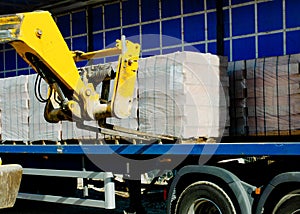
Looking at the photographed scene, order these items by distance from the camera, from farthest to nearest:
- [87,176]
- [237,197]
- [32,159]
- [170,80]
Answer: [32,159], [87,176], [170,80], [237,197]

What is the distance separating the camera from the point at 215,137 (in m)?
7.31

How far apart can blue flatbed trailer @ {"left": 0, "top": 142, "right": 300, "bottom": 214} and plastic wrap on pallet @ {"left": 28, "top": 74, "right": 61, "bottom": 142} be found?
0.31 metres

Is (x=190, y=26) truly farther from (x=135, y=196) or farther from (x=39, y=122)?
(x=135, y=196)

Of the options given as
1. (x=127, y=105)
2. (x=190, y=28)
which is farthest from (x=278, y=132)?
(x=190, y=28)

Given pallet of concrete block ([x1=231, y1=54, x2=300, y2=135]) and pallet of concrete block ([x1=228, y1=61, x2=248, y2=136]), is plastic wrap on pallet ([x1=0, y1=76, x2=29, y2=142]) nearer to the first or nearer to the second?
pallet of concrete block ([x1=228, y1=61, x2=248, y2=136])

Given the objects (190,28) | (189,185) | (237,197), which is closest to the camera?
(237,197)

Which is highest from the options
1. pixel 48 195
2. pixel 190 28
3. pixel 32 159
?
pixel 190 28

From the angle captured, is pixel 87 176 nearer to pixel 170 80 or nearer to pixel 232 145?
pixel 170 80

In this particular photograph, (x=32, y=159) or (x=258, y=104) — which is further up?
(x=258, y=104)

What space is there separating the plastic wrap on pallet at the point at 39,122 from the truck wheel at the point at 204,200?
9.47 feet

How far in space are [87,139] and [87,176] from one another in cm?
60

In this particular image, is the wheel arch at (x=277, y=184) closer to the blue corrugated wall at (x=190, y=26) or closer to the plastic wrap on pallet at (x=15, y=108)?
the plastic wrap on pallet at (x=15, y=108)

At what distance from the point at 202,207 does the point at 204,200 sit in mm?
160

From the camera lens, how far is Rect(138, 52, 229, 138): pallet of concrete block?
22.5 feet
